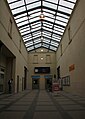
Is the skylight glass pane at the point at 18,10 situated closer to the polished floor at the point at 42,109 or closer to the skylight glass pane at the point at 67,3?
the skylight glass pane at the point at 67,3

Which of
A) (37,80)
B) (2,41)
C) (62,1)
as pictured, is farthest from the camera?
(37,80)

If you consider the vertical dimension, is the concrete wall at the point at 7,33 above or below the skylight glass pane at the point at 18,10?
below

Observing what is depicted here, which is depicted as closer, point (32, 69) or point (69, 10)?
point (69, 10)

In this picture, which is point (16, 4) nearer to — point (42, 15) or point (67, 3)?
point (42, 15)

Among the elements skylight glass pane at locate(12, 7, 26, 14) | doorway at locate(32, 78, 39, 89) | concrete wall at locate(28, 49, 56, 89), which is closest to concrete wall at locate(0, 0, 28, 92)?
skylight glass pane at locate(12, 7, 26, 14)

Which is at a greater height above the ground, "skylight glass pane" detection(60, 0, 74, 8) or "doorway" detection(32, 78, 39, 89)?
"skylight glass pane" detection(60, 0, 74, 8)

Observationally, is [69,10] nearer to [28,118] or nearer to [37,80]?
[28,118]

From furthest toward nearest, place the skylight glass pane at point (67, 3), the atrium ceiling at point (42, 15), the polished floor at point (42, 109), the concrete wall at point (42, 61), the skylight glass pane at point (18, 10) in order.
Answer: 1. the concrete wall at point (42, 61)
2. the skylight glass pane at point (18, 10)
3. the atrium ceiling at point (42, 15)
4. the skylight glass pane at point (67, 3)
5. the polished floor at point (42, 109)

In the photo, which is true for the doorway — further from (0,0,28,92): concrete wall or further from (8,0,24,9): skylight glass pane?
(8,0,24,9): skylight glass pane

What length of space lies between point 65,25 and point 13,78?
383 inches

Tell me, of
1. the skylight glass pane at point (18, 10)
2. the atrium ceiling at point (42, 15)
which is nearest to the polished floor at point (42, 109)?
the atrium ceiling at point (42, 15)

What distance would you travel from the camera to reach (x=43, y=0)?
1738 centimetres

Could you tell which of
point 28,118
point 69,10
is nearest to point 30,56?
point 69,10

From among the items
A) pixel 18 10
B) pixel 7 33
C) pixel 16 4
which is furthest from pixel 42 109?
pixel 18 10
